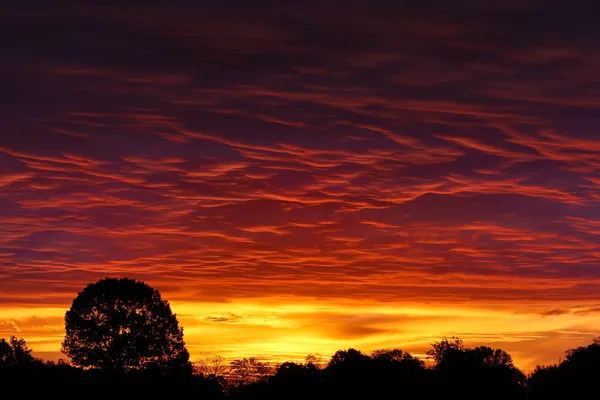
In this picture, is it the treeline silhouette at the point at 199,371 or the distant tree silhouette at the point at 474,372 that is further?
the distant tree silhouette at the point at 474,372

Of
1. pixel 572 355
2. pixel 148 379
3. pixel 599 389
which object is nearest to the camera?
pixel 148 379

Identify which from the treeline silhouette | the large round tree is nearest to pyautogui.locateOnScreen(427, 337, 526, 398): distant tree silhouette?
the treeline silhouette

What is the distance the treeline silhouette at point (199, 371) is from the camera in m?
111

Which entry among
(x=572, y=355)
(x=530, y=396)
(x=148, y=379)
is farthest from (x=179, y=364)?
(x=572, y=355)

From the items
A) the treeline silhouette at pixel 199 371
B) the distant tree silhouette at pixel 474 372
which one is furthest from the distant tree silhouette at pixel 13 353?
the distant tree silhouette at pixel 474 372

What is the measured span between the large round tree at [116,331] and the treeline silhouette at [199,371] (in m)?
0.13

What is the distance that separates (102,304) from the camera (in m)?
112

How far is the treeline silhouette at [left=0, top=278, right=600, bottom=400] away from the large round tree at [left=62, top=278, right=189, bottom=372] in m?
0.13

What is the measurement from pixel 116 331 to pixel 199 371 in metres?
38.5

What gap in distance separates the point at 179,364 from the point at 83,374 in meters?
12.5

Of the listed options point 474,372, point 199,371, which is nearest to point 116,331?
point 199,371

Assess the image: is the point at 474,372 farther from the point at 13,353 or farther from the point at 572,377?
the point at 13,353

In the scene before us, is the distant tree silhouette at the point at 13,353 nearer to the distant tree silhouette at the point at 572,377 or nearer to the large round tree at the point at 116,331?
the large round tree at the point at 116,331

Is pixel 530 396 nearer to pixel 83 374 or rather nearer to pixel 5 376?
pixel 83 374
